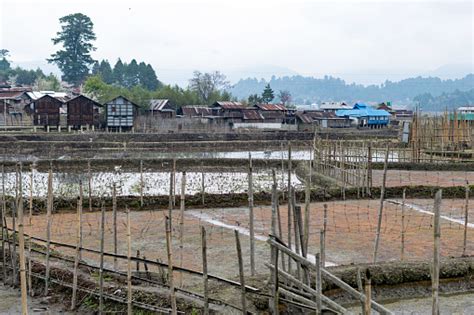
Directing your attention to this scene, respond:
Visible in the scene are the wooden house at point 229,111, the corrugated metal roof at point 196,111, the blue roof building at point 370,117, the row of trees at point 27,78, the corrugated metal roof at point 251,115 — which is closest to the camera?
the wooden house at point 229,111

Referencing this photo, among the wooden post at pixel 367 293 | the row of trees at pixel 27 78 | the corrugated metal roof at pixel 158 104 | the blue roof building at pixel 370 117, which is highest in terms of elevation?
the row of trees at pixel 27 78

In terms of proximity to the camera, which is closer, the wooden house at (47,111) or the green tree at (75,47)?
the wooden house at (47,111)

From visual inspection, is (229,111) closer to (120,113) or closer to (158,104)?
(158,104)

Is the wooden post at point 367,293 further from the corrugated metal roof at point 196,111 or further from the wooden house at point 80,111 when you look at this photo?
the corrugated metal roof at point 196,111

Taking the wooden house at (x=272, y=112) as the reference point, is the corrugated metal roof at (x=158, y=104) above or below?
above

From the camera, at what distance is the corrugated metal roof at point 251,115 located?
54.8 metres

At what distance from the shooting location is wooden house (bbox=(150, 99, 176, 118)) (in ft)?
177

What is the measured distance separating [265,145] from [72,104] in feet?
49.5

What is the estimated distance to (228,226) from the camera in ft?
44.1

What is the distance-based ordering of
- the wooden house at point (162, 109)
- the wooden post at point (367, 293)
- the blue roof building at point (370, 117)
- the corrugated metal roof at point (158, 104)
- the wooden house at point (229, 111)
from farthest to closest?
the blue roof building at point (370, 117)
the wooden house at point (229, 111)
the corrugated metal roof at point (158, 104)
the wooden house at point (162, 109)
the wooden post at point (367, 293)

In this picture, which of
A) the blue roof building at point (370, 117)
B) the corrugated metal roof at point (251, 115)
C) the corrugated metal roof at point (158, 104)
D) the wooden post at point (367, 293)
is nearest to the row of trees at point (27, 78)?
the corrugated metal roof at point (158, 104)

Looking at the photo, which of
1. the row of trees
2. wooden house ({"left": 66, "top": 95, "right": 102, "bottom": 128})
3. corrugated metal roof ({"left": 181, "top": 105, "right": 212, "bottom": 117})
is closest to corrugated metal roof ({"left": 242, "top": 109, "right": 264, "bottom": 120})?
corrugated metal roof ({"left": 181, "top": 105, "right": 212, "bottom": 117})

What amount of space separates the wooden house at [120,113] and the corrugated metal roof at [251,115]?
1202cm

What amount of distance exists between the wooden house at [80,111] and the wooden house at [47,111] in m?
1.01
